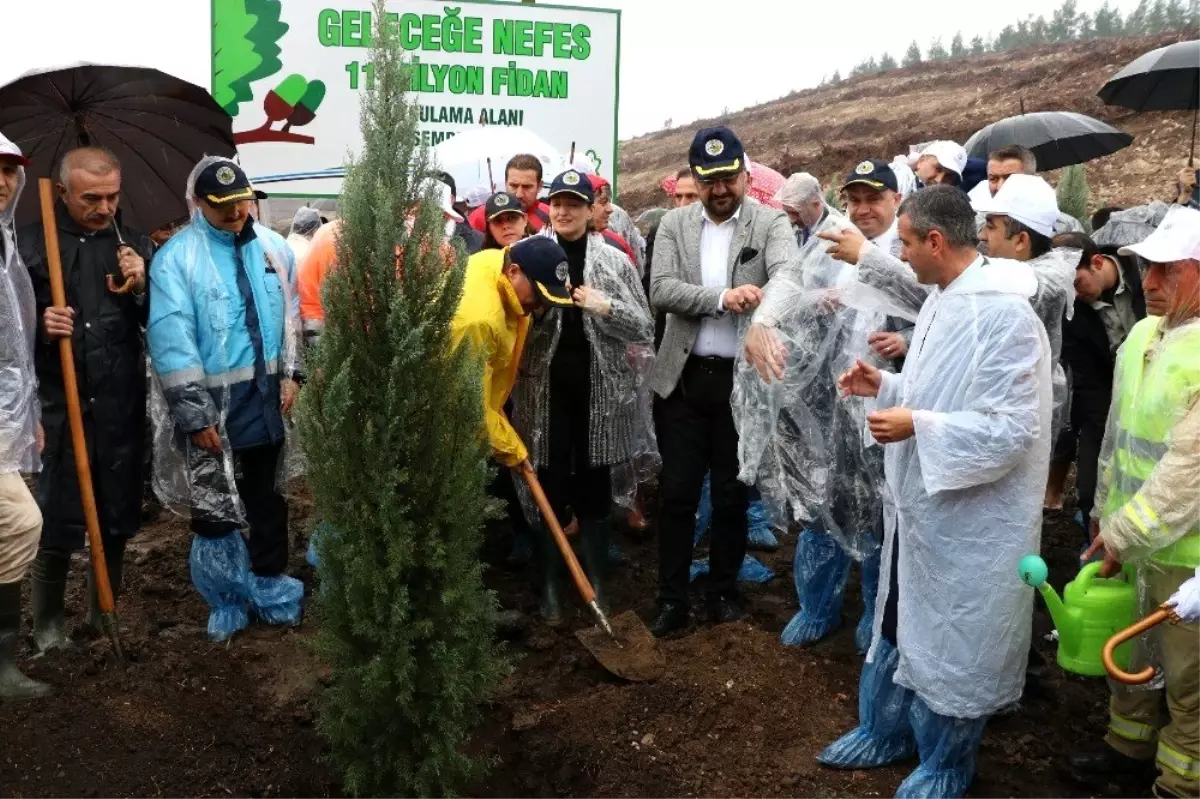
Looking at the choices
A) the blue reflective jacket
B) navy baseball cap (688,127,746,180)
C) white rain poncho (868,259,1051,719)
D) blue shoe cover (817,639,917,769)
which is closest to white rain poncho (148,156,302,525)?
the blue reflective jacket

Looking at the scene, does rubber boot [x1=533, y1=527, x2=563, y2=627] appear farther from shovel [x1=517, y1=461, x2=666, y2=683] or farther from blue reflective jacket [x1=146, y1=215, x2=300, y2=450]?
blue reflective jacket [x1=146, y1=215, x2=300, y2=450]

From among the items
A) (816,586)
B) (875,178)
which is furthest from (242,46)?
(816,586)

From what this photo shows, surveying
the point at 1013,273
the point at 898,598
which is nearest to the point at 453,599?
the point at 898,598

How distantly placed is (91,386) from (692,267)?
2520 mm

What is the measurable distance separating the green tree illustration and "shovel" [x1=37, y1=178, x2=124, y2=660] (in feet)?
12.1

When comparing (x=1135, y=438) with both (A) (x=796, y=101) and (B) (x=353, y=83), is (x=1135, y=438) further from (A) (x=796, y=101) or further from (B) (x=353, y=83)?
(A) (x=796, y=101)

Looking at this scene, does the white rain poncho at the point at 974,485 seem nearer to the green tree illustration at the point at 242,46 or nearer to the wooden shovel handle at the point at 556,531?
the wooden shovel handle at the point at 556,531

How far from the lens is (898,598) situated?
332 cm

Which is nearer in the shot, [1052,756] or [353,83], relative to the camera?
[1052,756]

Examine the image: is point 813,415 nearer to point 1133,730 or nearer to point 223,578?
point 1133,730

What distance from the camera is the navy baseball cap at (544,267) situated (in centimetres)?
387

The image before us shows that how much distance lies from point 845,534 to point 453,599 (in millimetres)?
1949

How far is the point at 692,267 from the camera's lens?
4551mm

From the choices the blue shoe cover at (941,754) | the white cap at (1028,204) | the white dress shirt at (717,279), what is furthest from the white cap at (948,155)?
the blue shoe cover at (941,754)
